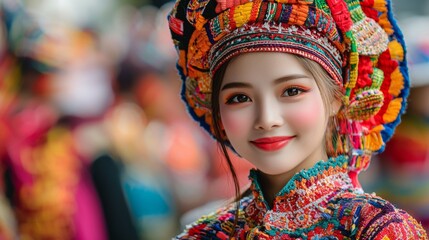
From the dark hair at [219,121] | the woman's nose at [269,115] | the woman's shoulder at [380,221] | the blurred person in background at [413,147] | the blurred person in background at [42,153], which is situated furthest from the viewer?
the blurred person in background at [413,147]

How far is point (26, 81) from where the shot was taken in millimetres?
4383


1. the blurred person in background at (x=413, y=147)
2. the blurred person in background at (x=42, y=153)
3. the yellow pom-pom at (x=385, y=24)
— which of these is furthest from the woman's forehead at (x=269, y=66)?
the blurred person in background at (x=413, y=147)

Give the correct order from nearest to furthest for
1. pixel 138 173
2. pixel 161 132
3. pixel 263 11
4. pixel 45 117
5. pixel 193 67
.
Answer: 1. pixel 263 11
2. pixel 193 67
3. pixel 45 117
4. pixel 138 173
5. pixel 161 132

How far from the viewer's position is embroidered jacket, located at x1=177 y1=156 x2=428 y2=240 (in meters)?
1.80

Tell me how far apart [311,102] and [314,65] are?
0.09 meters

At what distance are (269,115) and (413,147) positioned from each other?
300 cm

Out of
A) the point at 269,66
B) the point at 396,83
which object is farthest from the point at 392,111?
the point at 269,66

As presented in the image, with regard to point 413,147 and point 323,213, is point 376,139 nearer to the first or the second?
point 323,213

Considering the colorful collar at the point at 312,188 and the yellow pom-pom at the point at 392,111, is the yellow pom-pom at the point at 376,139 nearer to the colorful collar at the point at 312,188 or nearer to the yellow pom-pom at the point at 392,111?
the yellow pom-pom at the point at 392,111

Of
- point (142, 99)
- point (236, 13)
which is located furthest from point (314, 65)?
point (142, 99)

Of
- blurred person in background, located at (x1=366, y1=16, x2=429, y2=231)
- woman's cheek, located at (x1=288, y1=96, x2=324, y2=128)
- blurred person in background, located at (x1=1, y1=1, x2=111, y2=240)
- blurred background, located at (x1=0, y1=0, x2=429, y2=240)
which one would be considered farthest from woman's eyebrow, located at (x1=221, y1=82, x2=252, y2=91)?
blurred person in background, located at (x1=366, y1=16, x2=429, y2=231)

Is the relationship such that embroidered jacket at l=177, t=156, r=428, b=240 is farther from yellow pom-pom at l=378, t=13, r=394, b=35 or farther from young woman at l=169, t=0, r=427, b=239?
yellow pom-pom at l=378, t=13, r=394, b=35

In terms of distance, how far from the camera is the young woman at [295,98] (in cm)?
192

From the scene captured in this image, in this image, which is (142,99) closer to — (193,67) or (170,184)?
(170,184)
